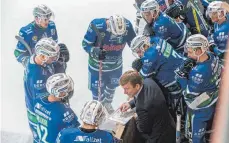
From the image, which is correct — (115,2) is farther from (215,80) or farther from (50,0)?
(215,80)

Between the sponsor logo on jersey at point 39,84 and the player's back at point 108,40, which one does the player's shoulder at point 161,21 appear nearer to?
the player's back at point 108,40

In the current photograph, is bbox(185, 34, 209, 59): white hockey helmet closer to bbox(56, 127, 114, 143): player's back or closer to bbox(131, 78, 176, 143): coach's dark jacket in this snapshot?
bbox(131, 78, 176, 143): coach's dark jacket

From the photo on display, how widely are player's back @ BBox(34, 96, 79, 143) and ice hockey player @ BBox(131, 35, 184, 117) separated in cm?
94

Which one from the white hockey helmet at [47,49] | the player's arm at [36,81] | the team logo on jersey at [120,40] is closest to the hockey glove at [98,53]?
the team logo on jersey at [120,40]

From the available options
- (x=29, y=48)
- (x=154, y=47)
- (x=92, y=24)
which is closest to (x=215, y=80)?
(x=154, y=47)

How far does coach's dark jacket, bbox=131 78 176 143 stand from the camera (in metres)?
2.51

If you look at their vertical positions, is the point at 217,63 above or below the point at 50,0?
below

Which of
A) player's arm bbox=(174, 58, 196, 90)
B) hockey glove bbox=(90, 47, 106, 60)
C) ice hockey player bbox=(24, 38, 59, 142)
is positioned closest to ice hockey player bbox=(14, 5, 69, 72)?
hockey glove bbox=(90, 47, 106, 60)

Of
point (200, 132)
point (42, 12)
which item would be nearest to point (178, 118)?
point (200, 132)

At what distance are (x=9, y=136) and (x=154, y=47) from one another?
1.49 meters

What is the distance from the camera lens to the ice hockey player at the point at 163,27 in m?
3.40

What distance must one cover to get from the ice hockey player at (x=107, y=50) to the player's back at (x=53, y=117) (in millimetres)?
1196

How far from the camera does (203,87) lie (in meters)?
2.72

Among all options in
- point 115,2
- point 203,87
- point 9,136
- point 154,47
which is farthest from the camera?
point 115,2
